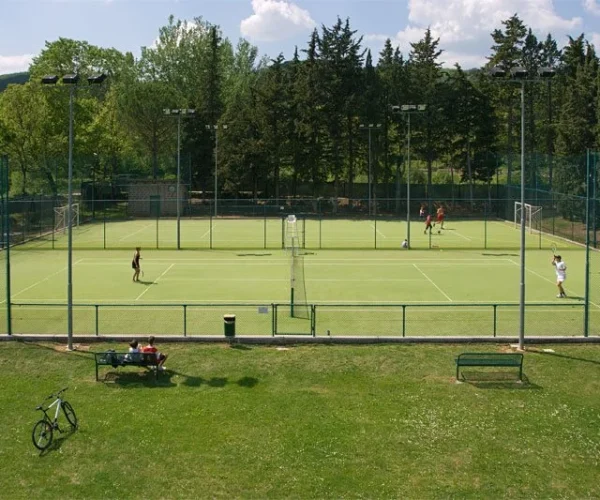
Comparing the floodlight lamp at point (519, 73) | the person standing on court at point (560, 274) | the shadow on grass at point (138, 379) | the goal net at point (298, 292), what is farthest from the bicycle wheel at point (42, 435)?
the person standing on court at point (560, 274)

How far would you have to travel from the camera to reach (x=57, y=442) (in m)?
14.4

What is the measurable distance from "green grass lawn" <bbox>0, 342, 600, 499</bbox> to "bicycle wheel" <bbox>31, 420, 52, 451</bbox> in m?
0.24

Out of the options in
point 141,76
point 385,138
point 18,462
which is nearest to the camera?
point 18,462

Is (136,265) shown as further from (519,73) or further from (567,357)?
(567,357)

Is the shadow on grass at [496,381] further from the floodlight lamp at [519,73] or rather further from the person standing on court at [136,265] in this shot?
the person standing on court at [136,265]

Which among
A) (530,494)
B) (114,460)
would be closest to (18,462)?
(114,460)

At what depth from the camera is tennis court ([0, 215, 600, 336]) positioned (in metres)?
23.5

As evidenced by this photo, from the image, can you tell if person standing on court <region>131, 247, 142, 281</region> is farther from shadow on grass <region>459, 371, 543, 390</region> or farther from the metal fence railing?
shadow on grass <region>459, 371, 543, 390</region>

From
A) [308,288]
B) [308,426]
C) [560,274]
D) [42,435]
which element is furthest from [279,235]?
[42,435]

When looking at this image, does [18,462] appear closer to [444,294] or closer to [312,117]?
[444,294]

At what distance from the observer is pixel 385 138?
266 feet

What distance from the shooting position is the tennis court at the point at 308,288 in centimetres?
2350

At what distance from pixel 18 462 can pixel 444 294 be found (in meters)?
19.4

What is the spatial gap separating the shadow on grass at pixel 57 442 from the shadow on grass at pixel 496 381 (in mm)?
9381
